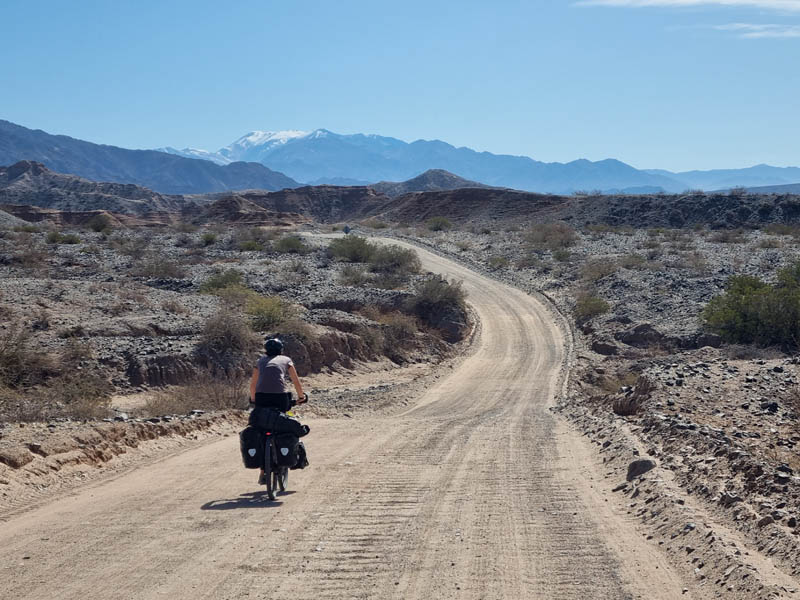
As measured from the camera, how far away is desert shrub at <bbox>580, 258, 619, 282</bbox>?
4538 centimetres

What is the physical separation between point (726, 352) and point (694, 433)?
13.1 meters

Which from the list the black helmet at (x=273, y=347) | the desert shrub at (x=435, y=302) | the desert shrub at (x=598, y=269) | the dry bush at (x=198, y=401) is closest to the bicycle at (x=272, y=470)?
the black helmet at (x=273, y=347)

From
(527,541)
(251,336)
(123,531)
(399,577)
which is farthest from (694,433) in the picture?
(251,336)

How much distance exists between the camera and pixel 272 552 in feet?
21.5

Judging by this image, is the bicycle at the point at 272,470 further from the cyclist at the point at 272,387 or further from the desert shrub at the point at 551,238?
the desert shrub at the point at 551,238

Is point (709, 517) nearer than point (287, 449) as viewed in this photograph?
Yes

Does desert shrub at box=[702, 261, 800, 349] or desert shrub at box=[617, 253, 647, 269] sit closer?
desert shrub at box=[702, 261, 800, 349]

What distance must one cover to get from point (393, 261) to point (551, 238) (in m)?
22.6

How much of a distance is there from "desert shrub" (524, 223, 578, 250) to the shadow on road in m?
53.7

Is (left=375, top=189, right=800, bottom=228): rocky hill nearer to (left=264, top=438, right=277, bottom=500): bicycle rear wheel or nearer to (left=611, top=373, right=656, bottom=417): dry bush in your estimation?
(left=611, top=373, right=656, bottom=417): dry bush

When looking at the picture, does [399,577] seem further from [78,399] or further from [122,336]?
[122,336]

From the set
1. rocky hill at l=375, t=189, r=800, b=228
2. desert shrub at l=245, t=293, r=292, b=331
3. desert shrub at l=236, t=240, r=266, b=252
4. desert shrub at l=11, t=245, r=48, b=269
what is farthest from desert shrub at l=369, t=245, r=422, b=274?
rocky hill at l=375, t=189, r=800, b=228

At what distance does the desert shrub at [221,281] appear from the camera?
3336cm

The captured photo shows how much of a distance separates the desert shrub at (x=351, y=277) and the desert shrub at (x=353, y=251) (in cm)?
639
